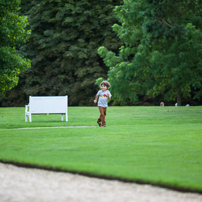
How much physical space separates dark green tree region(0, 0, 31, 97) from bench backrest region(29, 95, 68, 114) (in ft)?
7.04

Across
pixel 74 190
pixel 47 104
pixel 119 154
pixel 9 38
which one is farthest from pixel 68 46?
pixel 74 190

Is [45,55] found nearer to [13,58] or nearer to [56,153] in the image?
[13,58]

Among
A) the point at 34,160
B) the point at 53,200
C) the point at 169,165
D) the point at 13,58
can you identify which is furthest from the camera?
the point at 13,58

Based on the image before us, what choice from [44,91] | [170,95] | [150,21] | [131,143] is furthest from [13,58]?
[44,91]

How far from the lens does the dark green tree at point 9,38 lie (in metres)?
20.3

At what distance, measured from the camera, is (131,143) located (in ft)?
35.9

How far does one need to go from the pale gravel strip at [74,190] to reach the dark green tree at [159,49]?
748 inches

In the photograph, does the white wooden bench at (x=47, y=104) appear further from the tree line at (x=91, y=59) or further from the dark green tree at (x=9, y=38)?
the tree line at (x=91, y=59)

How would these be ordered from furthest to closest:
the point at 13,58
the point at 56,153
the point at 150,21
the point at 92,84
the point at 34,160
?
the point at 92,84 → the point at 150,21 → the point at 13,58 → the point at 56,153 → the point at 34,160

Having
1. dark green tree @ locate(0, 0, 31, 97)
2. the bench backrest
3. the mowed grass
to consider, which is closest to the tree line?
dark green tree @ locate(0, 0, 31, 97)

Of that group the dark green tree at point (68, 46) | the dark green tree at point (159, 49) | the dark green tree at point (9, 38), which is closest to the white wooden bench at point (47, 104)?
the dark green tree at point (9, 38)

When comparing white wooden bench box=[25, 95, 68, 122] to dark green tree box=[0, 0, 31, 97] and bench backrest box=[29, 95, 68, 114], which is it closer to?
bench backrest box=[29, 95, 68, 114]

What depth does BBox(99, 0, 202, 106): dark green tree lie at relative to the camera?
25.8 m

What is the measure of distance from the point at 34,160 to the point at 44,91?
139 ft
